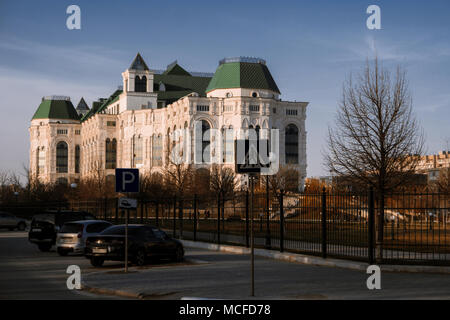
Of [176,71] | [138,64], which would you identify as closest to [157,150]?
[138,64]

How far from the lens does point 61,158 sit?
168500 millimetres

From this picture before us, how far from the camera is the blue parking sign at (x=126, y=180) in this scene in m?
16.9

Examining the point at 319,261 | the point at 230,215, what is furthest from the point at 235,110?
the point at 319,261

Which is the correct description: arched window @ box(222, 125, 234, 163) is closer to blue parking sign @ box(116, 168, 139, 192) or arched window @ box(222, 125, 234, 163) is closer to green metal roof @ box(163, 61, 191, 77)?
green metal roof @ box(163, 61, 191, 77)

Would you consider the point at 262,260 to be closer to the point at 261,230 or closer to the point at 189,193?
the point at 261,230

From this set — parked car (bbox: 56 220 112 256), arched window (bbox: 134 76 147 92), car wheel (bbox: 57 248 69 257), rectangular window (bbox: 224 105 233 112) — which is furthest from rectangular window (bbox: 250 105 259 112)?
car wheel (bbox: 57 248 69 257)

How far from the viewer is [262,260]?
21.1 meters

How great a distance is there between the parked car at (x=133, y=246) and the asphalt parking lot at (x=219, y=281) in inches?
15.6

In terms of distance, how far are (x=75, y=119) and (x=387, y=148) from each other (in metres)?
157

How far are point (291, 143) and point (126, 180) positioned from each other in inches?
4505

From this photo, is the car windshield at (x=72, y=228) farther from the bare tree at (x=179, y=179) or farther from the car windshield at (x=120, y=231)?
the bare tree at (x=179, y=179)

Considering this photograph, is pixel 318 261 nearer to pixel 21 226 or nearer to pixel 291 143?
pixel 21 226

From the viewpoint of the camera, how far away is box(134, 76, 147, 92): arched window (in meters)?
141

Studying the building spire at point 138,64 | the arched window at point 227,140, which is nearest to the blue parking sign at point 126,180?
the arched window at point 227,140
